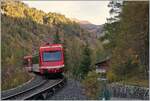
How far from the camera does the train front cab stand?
125 feet

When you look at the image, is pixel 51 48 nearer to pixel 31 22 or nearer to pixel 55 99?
pixel 55 99

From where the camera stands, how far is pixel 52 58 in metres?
38.1

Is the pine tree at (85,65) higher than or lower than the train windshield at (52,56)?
lower

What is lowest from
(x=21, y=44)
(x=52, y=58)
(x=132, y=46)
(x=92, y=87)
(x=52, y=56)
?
(x=92, y=87)

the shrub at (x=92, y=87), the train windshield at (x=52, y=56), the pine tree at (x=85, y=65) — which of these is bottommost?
the shrub at (x=92, y=87)

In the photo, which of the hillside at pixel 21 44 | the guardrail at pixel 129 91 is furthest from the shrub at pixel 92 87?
the hillside at pixel 21 44

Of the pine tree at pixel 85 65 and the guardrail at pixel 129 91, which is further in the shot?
the pine tree at pixel 85 65

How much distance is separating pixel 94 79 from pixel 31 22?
15130 cm

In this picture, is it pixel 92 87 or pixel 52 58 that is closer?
pixel 92 87

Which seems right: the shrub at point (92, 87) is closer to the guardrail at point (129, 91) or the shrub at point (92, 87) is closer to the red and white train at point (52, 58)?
the guardrail at point (129, 91)

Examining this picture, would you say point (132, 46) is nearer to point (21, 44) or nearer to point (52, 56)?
point (52, 56)

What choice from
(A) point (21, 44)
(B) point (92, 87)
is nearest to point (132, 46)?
(B) point (92, 87)

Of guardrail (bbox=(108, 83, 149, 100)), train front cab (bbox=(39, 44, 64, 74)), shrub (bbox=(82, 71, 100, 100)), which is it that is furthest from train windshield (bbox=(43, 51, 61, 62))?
guardrail (bbox=(108, 83, 149, 100))

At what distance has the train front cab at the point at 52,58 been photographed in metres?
38.0
